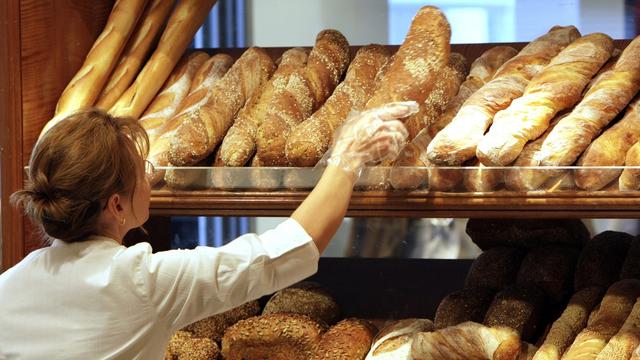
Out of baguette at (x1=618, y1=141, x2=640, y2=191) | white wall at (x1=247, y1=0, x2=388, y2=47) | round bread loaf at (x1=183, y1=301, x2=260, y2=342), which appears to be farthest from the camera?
white wall at (x1=247, y1=0, x2=388, y2=47)

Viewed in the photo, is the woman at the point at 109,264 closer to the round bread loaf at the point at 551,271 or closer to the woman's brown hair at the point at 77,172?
the woman's brown hair at the point at 77,172

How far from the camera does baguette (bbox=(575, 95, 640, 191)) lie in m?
1.57

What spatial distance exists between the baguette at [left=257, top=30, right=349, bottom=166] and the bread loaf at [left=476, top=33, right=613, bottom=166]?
382 millimetres

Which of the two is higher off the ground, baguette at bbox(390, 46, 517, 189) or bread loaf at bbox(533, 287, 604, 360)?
baguette at bbox(390, 46, 517, 189)

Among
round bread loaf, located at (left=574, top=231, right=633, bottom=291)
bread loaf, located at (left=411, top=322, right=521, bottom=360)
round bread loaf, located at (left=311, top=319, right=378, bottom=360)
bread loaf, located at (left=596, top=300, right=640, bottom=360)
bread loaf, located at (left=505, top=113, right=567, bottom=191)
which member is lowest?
round bread loaf, located at (left=311, top=319, right=378, bottom=360)

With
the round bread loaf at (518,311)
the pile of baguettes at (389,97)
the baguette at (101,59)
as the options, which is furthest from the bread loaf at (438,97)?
the baguette at (101,59)

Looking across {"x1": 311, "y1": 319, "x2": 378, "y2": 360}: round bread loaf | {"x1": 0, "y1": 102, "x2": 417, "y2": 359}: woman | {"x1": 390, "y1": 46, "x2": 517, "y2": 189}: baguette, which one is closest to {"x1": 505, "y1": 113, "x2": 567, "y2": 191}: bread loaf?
{"x1": 390, "y1": 46, "x2": 517, "y2": 189}: baguette

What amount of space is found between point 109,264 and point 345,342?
2.13ft

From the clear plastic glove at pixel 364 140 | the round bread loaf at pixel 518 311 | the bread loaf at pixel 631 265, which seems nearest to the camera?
the clear plastic glove at pixel 364 140

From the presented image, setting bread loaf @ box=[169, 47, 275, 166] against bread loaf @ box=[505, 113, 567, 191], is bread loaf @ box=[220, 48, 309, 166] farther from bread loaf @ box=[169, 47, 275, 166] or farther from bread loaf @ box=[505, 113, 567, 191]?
bread loaf @ box=[505, 113, 567, 191]

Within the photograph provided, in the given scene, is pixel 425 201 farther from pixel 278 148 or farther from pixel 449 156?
pixel 278 148

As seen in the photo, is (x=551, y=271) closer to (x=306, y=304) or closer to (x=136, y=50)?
(x=306, y=304)

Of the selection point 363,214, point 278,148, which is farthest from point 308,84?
point 363,214

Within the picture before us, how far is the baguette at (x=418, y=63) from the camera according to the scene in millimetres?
1803
